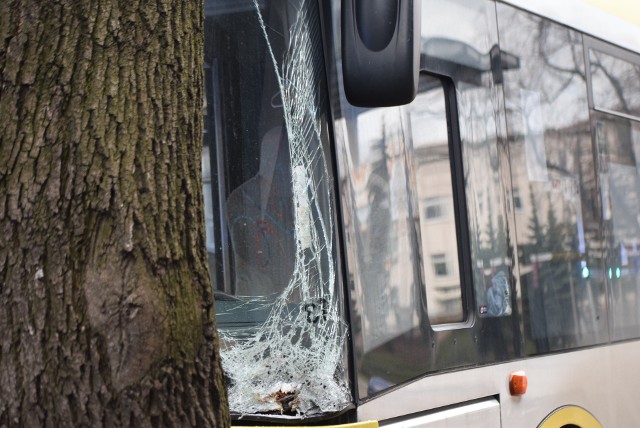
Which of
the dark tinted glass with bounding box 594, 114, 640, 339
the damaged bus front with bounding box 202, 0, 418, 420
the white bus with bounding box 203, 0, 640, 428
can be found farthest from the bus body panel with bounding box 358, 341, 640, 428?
the damaged bus front with bounding box 202, 0, 418, 420

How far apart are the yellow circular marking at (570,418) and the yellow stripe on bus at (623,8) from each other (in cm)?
209

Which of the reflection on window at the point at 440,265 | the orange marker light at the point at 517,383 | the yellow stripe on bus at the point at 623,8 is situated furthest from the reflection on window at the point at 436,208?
the yellow stripe on bus at the point at 623,8

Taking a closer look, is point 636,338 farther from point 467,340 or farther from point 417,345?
point 417,345

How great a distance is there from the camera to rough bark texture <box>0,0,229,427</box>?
202 cm

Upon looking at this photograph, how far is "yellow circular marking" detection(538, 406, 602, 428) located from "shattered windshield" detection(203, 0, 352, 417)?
1.58 metres

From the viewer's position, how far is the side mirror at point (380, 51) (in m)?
3.00

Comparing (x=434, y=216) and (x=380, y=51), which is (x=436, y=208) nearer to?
(x=434, y=216)

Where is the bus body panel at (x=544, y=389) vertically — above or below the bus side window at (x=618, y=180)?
below

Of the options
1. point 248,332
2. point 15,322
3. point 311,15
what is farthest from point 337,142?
point 15,322

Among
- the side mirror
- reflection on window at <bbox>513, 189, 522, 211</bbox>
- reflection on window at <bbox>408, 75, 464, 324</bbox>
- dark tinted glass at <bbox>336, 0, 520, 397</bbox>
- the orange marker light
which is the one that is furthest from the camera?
reflection on window at <bbox>513, 189, 522, 211</bbox>

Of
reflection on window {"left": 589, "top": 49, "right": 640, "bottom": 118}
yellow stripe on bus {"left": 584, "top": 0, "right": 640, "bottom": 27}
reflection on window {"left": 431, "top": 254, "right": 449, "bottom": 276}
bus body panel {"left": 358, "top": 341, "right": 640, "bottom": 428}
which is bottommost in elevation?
bus body panel {"left": 358, "top": 341, "right": 640, "bottom": 428}

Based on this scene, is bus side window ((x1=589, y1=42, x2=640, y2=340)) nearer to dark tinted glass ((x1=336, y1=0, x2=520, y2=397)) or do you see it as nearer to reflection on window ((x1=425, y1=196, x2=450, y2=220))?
dark tinted glass ((x1=336, y1=0, x2=520, y2=397))

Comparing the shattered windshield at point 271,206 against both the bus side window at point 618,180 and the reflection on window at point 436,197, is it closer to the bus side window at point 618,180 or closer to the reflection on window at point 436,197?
the reflection on window at point 436,197

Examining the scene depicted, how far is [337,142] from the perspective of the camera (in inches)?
132
